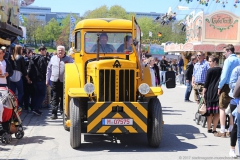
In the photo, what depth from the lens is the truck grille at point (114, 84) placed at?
25.0 feet

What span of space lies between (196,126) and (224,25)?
30017mm

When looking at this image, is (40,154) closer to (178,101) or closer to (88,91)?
(88,91)

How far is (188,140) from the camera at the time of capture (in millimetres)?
8625

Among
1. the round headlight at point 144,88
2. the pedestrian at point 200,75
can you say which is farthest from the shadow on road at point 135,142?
the pedestrian at point 200,75

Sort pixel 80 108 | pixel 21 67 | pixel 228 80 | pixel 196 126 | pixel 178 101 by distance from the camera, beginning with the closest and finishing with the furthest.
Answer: pixel 80 108, pixel 228 80, pixel 196 126, pixel 21 67, pixel 178 101

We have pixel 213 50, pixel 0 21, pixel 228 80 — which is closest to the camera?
pixel 228 80

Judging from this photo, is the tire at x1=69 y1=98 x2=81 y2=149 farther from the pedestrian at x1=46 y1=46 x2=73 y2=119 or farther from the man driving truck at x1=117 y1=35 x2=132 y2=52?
the pedestrian at x1=46 y1=46 x2=73 y2=119

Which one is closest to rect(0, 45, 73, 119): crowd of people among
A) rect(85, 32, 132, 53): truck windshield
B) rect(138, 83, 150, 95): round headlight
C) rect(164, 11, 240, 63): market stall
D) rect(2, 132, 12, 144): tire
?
rect(2, 132, 12, 144): tire

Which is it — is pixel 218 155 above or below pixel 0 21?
below

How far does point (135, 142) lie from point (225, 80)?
2.12 m

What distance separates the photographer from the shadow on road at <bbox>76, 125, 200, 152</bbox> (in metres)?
7.73

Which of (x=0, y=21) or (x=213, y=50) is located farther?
(x=213, y=50)

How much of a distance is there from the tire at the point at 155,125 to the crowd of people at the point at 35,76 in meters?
3.08

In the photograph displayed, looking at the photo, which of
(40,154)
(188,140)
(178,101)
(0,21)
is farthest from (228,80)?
(0,21)
